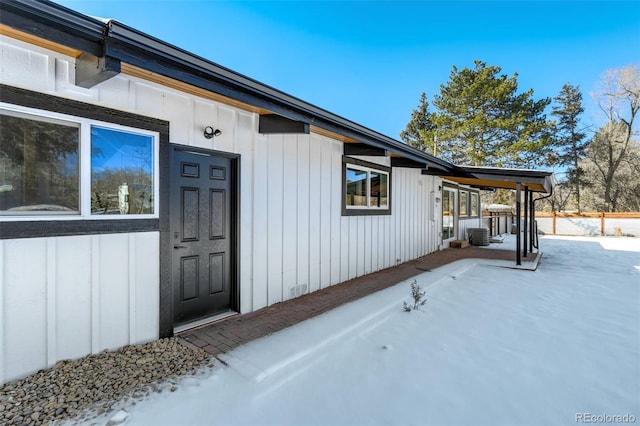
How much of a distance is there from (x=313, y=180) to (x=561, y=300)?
4.21 m

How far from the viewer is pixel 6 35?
6.75ft

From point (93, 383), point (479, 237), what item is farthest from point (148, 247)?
point (479, 237)

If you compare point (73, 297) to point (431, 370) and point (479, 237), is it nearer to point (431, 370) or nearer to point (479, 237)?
point (431, 370)

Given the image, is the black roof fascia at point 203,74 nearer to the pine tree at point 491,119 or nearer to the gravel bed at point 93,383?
the gravel bed at point 93,383

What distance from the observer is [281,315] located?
145 inches

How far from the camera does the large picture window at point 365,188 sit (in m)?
5.47

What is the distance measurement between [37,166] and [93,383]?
1.69m

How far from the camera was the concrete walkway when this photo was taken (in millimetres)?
2973

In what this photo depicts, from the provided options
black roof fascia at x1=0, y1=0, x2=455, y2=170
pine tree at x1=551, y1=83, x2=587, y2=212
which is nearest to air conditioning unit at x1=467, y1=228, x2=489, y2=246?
black roof fascia at x1=0, y1=0, x2=455, y2=170

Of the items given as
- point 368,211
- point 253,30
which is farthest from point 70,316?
point 253,30

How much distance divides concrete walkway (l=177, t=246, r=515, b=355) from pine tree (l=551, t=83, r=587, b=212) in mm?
23154

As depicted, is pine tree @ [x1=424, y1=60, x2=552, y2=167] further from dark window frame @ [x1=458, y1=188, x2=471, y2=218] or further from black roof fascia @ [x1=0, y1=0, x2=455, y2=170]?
black roof fascia @ [x1=0, y1=0, x2=455, y2=170]

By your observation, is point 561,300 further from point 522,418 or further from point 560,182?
point 560,182

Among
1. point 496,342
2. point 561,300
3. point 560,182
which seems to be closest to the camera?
point 496,342
